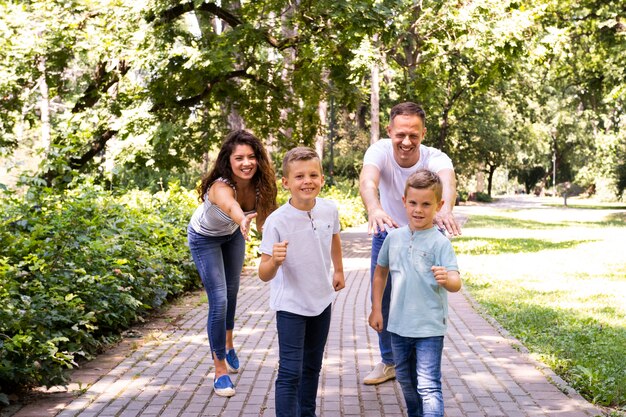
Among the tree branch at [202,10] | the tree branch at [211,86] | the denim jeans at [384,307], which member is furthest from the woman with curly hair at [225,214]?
the tree branch at [211,86]

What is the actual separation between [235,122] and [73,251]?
1436 cm

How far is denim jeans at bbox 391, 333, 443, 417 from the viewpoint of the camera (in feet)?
13.3

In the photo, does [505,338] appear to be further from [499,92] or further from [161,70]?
[499,92]

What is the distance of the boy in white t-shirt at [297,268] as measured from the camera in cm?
411

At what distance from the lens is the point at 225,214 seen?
17.7 ft

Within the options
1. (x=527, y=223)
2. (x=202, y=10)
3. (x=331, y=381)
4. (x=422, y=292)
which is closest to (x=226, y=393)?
(x=331, y=381)

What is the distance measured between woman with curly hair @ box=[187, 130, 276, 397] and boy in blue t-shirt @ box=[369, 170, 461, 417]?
4.12 ft

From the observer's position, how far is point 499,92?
45156 mm

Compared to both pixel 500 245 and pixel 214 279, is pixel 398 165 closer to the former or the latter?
pixel 214 279

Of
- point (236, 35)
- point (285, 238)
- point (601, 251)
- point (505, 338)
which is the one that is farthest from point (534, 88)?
point (285, 238)

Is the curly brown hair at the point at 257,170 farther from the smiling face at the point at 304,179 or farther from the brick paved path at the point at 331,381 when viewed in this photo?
the brick paved path at the point at 331,381

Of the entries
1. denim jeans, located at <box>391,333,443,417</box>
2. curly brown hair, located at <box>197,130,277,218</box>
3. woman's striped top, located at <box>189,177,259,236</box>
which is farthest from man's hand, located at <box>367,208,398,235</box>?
woman's striped top, located at <box>189,177,259,236</box>

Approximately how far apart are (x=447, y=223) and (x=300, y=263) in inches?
33.0

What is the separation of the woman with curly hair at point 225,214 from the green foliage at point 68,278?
1.10 metres
